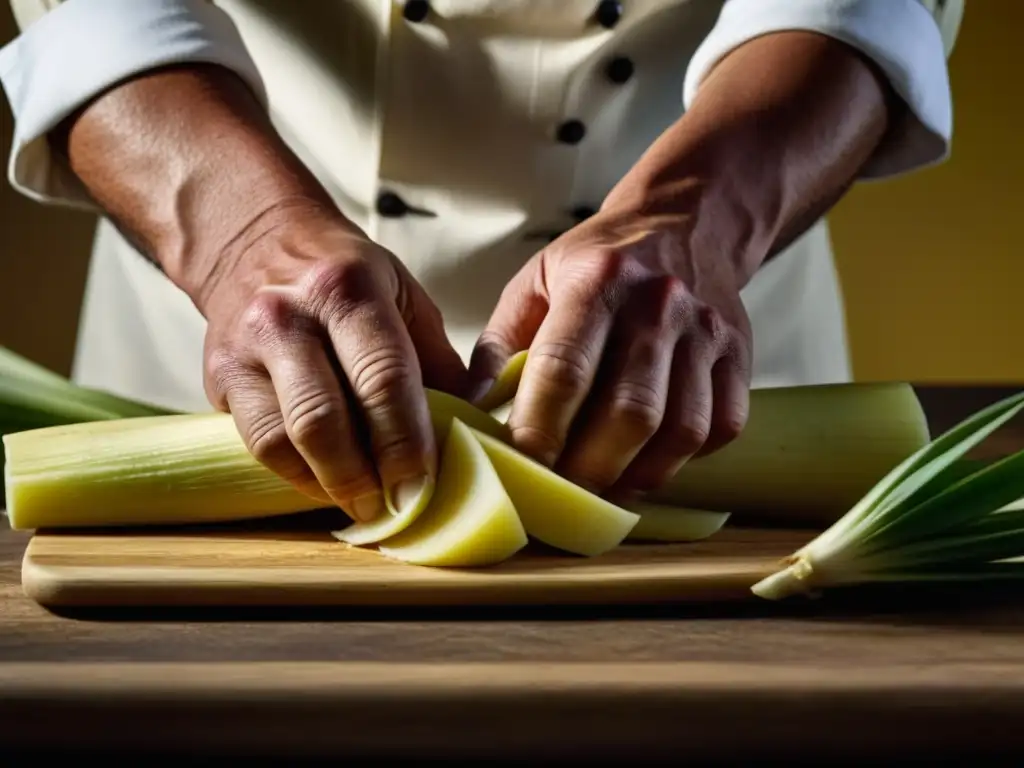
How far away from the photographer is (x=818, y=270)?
2014 millimetres

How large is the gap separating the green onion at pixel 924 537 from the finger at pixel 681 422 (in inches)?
6.0

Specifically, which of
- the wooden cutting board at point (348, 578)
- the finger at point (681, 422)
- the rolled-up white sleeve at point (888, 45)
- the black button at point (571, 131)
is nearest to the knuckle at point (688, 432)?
the finger at point (681, 422)

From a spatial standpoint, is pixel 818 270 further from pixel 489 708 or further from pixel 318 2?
pixel 489 708

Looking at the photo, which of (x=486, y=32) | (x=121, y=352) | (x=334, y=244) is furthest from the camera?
(x=121, y=352)

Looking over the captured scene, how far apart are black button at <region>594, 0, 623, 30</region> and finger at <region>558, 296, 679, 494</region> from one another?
589 millimetres

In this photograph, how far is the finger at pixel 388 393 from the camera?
108cm

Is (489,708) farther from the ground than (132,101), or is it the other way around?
(132,101)

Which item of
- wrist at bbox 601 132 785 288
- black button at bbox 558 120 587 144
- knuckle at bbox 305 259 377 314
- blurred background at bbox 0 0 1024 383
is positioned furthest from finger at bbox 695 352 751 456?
blurred background at bbox 0 0 1024 383

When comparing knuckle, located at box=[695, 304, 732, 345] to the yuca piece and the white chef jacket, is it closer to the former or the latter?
the yuca piece

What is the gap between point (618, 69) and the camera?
5.45ft

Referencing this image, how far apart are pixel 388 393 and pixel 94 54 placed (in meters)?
0.61

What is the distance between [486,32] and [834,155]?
0.49 metres

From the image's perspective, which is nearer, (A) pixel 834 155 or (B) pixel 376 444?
(B) pixel 376 444

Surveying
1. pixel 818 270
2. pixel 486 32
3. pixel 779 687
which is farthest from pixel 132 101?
pixel 818 270
